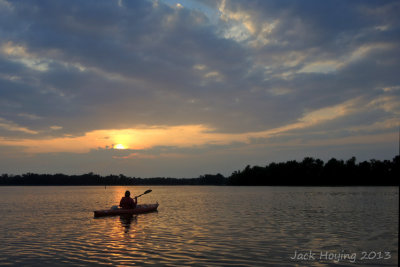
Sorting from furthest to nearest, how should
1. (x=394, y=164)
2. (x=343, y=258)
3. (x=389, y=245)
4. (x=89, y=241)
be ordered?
(x=394, y=164) < (x=89, y=241) < (x=389, y=245) < (x=343, y=258)

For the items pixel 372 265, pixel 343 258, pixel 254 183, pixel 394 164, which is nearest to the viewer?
pixel 372 265

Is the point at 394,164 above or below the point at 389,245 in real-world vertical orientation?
above

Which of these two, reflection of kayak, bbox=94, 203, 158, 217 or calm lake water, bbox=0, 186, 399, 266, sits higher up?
reflection of kayak, bbox=94, 203, 158, 217

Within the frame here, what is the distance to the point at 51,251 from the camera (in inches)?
619

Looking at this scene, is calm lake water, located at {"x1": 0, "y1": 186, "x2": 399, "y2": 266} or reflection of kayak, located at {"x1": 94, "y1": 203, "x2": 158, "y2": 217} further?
reflection of kayak, located at {"x1": 94, "y1": 203, "x2": 158, "y2": 217}

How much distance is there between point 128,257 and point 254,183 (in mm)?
170157

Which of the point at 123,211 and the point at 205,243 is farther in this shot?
the point at 123,211

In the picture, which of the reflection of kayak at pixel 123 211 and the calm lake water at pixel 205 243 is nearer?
the calm lake water at pixel 205 243

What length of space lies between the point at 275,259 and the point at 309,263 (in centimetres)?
132

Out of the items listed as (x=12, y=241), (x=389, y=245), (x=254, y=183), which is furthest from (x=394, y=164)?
(x=12, y=241)

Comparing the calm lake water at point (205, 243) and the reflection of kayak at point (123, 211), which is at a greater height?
the reflection of kayak at point (123, 211)

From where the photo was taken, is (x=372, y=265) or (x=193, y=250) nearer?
(x=372, y=265)

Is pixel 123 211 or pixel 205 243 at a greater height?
pixel 123 211

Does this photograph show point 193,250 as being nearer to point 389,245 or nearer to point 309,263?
point 309,263
